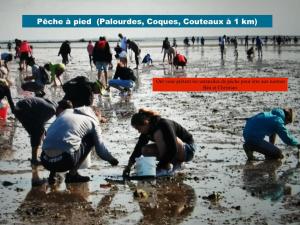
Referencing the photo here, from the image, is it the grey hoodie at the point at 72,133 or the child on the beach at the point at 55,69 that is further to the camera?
the child on the beach at the point at 55,69

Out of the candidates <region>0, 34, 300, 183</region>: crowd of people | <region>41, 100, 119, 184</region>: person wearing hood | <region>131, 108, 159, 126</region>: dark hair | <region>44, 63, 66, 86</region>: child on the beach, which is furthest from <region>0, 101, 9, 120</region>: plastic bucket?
<region>131, 108, 159, 126</region>: dark hair

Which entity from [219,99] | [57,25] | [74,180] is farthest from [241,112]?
[57,25]

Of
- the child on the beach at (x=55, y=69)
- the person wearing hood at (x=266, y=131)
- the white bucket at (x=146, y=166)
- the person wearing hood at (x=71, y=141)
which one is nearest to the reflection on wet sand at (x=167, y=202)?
the white bucket at (x=146, y=166)

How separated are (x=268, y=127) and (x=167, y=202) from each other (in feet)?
8.93

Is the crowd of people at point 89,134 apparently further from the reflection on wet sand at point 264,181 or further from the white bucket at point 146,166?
the reflection on wet sand at point 264,181

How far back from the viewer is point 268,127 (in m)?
8.02

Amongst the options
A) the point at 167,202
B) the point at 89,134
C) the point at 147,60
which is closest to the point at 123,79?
the point at 89,134

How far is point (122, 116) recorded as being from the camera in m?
12.5

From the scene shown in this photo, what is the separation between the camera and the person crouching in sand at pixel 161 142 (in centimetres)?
679

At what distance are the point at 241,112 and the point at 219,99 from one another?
9.00 ft

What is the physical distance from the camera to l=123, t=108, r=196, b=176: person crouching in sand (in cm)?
679

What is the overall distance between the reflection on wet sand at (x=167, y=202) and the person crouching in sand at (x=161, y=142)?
0.32 meters

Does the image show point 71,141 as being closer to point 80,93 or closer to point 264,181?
point 80,93

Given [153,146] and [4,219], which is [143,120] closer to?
[153,146]
